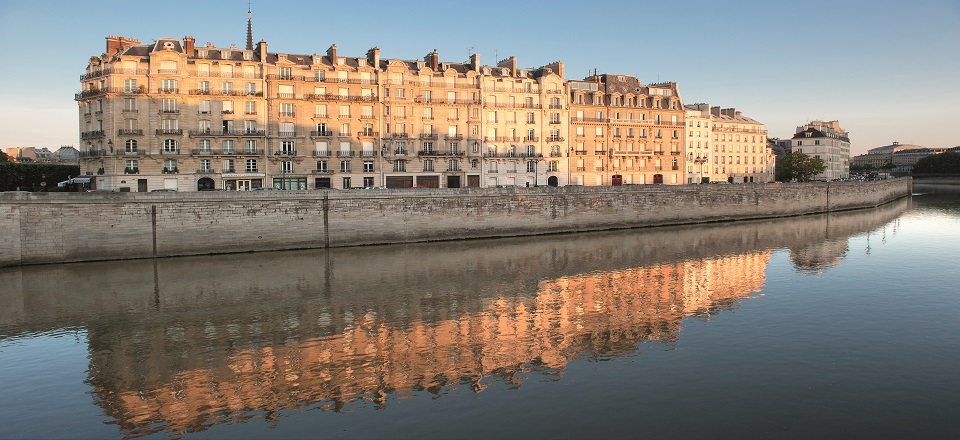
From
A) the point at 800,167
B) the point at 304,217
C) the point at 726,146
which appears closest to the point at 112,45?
the point at 304,217

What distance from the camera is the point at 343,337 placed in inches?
853

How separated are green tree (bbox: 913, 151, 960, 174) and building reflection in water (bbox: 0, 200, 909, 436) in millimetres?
149854

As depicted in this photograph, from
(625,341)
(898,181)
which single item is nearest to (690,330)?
(625,341)

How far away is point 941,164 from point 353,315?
625ft

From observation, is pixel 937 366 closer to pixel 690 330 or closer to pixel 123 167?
pixel 690 330

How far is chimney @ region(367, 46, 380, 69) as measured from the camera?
6178cm

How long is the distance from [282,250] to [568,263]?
61.0ft

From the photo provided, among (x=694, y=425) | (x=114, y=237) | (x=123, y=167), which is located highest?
(x=123, y=167)

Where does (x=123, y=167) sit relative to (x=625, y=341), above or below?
above

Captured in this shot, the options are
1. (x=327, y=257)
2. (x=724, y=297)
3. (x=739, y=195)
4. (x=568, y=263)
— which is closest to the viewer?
(x=724, y=297)

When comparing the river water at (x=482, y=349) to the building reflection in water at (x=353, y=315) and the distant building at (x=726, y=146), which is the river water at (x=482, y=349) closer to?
the building reflection in water at (x=353, y=315)

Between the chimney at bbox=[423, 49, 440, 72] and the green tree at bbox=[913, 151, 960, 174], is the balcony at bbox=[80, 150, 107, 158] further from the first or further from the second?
the green tree at bbox=[913, 151, 960, 174]

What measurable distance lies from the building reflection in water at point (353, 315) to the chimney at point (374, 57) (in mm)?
23964

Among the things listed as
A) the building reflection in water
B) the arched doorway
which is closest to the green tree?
the building reflection in water
